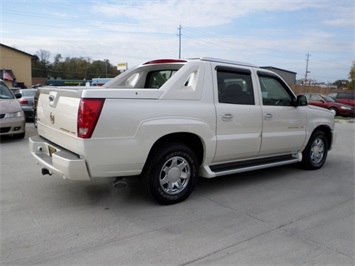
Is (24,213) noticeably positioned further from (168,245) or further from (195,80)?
(195,80)

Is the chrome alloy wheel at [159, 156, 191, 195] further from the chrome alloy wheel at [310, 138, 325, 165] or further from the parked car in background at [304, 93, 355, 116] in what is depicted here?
the parked car in background at [304, 93, 355, 116]

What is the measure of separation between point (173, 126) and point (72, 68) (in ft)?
312

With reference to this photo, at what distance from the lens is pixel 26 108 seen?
1350 centimetres

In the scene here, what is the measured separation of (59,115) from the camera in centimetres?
414

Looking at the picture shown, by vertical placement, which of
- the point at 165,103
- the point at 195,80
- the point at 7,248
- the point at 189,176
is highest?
the point at 195,80

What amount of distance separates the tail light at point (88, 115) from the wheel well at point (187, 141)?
0.88 m

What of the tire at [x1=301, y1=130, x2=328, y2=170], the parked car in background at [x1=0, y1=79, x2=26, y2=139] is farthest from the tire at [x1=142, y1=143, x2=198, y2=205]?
the parked car in background at [x1=0, y1=79, x2=26, y2=139]

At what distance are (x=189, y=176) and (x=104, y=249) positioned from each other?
167 centimetres

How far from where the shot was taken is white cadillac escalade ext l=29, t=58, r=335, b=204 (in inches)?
148

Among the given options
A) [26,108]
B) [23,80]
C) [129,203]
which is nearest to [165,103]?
[129,203]

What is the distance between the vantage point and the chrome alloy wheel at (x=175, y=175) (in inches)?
170

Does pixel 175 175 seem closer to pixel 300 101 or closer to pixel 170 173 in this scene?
pixel 170 173

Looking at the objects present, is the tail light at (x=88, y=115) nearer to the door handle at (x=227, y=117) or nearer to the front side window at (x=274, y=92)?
the door handle at (x=227, y=117)

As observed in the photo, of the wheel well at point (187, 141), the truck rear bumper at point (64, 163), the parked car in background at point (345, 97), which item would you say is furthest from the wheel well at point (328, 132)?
the parked car in background at point (345, 97)
